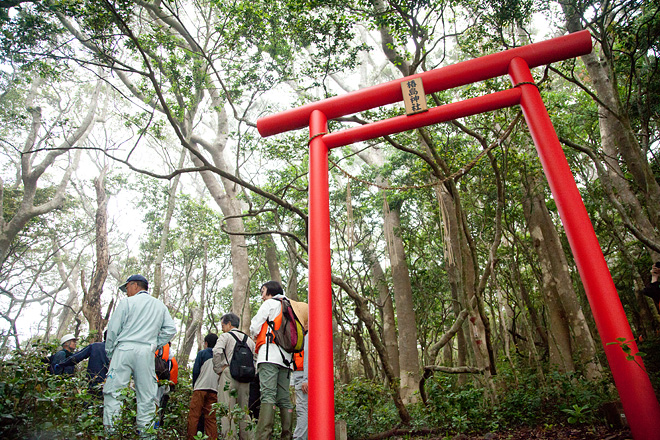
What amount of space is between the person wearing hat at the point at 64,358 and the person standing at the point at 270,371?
101 inches

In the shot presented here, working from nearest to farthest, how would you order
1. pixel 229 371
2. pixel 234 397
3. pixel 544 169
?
pixel 544 169 → pixel 234 397 → pixel 229 371

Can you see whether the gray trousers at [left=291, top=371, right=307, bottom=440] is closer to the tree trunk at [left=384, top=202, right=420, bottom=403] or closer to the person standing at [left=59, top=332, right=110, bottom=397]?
the person standing at [left=59, top=332, right=110, bottom=397]

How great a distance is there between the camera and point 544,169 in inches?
116

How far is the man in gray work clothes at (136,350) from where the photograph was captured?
10.1ft

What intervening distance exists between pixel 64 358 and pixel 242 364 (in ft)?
8.53

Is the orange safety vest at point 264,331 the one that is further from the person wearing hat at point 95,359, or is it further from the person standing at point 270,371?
the person wearing hat at point 95,359

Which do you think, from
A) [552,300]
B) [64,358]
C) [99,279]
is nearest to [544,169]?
[552,300]

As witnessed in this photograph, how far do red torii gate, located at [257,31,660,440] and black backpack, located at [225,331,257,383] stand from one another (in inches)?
52.7

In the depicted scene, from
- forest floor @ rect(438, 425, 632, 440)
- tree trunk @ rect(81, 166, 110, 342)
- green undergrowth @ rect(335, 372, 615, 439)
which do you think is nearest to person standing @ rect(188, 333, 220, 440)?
green undergrowth @ rect(335, 372, 615, 439)

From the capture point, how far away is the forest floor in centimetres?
299

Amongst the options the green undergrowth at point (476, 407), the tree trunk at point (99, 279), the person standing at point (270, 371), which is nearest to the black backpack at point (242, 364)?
the person standing at point (270, 371)

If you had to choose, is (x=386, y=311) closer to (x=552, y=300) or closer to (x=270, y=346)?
(x=552, y=300)

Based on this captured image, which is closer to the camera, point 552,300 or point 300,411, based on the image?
point 300,411

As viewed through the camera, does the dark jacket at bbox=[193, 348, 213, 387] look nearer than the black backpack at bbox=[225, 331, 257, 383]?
No
